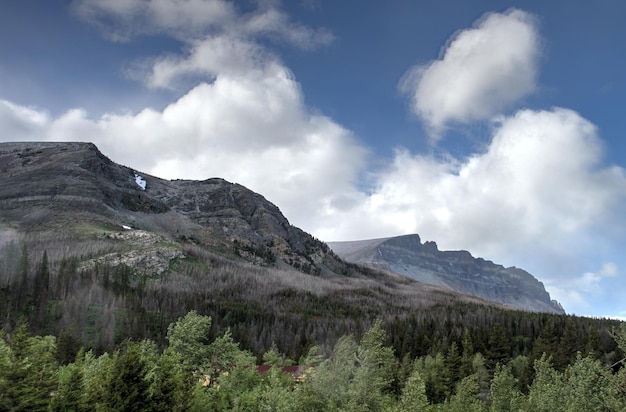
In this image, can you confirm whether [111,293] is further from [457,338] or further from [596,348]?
[596,348]

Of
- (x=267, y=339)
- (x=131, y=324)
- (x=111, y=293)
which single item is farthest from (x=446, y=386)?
(x=111, y=293)

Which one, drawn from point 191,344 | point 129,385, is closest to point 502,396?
point 191,344

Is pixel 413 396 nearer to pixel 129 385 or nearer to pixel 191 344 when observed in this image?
pixel 129 385

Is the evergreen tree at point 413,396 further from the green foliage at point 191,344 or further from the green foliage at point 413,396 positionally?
the green foliage at point 191,344

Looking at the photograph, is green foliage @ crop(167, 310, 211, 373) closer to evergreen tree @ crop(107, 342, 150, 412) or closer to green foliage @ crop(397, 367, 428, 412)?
evergreen tree @ crop(107, 342, 150, 412)

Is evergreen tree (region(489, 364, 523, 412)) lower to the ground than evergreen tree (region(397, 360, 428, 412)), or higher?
lower

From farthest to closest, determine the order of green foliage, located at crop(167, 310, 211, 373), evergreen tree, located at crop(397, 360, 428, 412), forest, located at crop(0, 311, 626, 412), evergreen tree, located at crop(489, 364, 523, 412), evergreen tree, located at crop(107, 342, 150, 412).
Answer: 1. green foliage, located at crop(167, 310, 211, 373)
2. evergreen tree, located at crop(489, 364, 523, 412)
3. evergreen tree, located at crop(107, 342, 150, 412)
4. forest, located at crop(0, 311, 626, 412)
5. evergreen tree, located at crop(397, 360, 428, 412)

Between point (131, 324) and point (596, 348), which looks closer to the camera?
point (596, 348)

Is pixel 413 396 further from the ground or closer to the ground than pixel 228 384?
further from the ground

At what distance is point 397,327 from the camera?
6831 inches

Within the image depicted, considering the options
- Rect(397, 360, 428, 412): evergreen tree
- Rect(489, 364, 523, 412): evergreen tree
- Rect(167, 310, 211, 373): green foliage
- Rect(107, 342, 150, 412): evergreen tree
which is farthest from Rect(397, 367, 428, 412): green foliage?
Rect(167, 310, 211, 373): green foliage

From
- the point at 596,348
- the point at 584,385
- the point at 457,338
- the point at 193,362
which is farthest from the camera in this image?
the point at 457,338

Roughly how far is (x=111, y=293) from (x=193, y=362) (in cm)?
14998

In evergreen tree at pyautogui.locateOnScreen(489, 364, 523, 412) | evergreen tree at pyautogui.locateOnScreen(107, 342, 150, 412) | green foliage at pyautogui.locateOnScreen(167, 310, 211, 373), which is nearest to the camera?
evergreen tree at pyautogui.locateOnScreen(107, 342, 150, 412)
